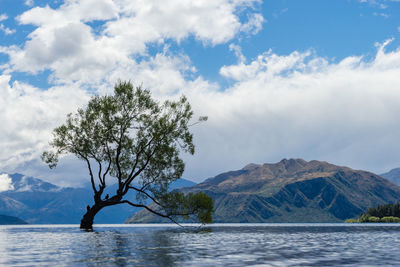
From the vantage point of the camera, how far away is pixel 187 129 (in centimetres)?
7094

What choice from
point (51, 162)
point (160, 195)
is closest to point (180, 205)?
point (160, 195)

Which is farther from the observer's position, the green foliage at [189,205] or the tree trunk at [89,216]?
the tree trunk at [89,216]

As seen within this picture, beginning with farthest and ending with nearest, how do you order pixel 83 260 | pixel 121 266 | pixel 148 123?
pixel 148 123 → pixel 83 260 → pixel 121 266

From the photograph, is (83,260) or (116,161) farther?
(116,161)

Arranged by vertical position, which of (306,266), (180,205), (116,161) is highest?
(116,161)

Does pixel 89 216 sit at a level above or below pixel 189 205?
below

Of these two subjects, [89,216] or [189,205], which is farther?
[89,216]

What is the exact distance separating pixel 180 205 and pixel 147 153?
11.1m

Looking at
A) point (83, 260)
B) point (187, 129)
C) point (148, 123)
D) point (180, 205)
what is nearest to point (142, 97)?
point (148, 123)

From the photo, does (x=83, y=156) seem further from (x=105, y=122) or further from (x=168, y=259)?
(x=168, y=259)

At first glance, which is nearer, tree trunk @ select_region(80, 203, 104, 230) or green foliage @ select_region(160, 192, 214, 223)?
green foliage @ select_region(160, 192, 214, 223)

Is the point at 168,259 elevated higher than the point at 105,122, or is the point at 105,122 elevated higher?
the point at 105,122

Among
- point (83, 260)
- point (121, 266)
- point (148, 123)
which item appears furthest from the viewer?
point (148, 123)

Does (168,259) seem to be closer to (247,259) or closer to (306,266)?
(247,259)
